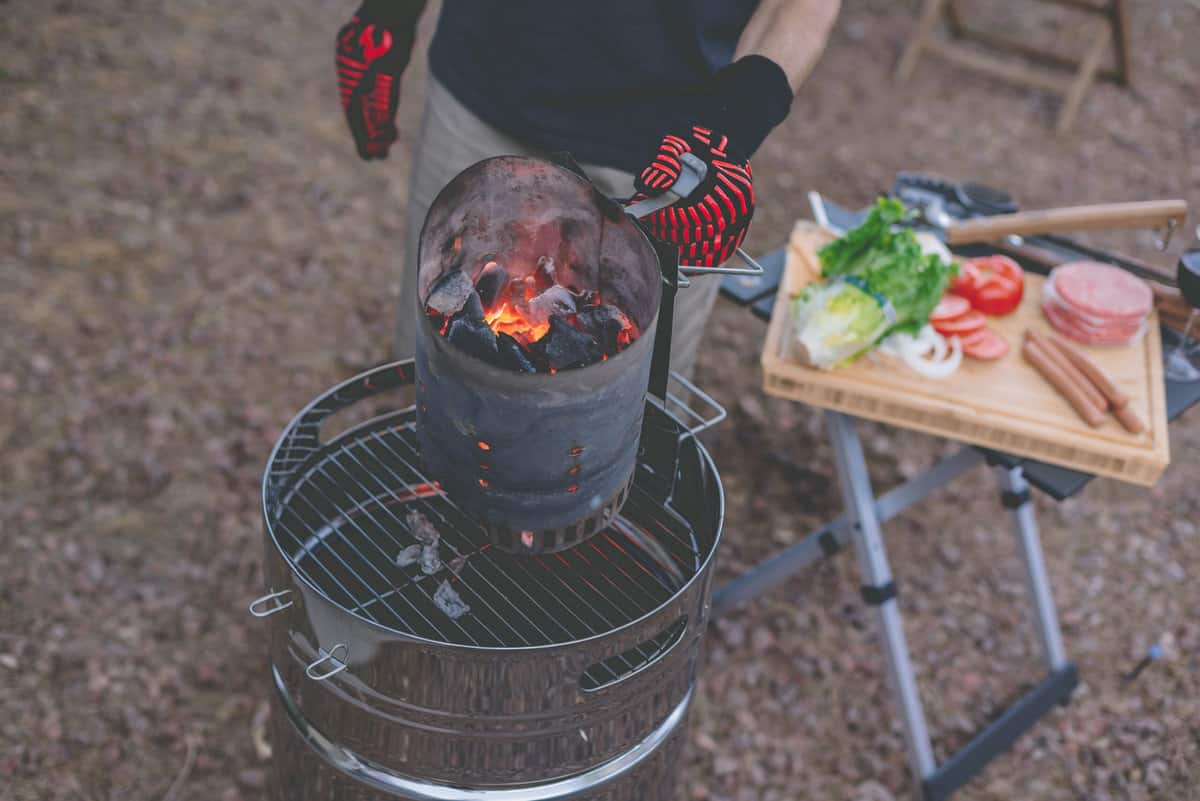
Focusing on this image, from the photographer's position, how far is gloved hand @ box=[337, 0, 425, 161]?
125 inches

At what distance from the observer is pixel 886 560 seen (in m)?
3.63

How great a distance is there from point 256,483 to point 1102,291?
326cm

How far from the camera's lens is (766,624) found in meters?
4.02

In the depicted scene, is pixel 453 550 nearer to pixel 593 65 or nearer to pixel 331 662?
pixel 331 662

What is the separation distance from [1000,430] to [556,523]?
5.43 ft

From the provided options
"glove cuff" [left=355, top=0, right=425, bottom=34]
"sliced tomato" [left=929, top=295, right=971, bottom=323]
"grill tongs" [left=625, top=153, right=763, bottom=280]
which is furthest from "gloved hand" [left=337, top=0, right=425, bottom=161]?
"sliced tomato" [left=929, top=295, right=971, bottom=323]

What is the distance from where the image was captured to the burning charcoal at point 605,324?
200cm

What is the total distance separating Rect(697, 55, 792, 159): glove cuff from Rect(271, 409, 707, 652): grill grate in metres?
0.94

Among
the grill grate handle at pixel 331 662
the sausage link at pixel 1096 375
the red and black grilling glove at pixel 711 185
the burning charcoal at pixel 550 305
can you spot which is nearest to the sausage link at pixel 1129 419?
the sausage link at pixel 1096 375

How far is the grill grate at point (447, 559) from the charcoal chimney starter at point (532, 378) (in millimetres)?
306

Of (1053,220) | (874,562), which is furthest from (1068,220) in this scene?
(874,562)

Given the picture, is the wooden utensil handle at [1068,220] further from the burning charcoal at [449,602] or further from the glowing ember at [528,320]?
the burning charcoal at [449,602]

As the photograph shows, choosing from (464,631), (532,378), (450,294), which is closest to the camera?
(532,378)

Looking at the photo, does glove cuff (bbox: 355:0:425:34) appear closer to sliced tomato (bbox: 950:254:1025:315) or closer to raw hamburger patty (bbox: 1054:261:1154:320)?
sliced tomato (bbox: 950:254:1025:315)
